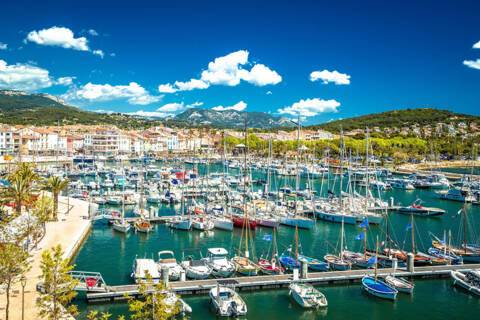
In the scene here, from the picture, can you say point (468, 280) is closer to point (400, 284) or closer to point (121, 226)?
point (400, 284)

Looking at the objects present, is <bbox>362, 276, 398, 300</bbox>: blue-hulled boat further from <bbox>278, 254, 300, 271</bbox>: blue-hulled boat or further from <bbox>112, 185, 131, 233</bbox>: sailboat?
<bbox>112, 185, 131, 233</bbox>: sailboat

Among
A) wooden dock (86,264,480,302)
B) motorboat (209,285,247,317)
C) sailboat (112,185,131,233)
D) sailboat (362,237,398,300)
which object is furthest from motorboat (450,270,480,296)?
sailboat (112,185,131,233)

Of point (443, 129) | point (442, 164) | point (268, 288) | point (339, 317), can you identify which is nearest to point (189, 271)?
point (268, 288)

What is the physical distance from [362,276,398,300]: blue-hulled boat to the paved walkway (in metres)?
17.7

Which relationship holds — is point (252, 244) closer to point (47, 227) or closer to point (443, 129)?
point (47, 227)

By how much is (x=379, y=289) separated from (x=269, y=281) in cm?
636

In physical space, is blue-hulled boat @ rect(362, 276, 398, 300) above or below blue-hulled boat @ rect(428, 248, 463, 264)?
below

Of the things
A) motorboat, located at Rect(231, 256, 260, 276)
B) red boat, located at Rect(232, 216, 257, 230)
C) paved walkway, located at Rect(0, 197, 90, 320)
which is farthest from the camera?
red boat, located at Rect(232, 216, 257, 230)

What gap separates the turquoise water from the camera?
2380 cm

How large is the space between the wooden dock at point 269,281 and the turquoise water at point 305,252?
0.51 metres

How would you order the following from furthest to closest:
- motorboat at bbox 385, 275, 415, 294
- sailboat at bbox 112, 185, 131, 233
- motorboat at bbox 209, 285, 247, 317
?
1. sailboat at bbox 112, 185, 131, 233
2. motorboat at bbox 385, 275, 415, 294
3. motorboat at bbox 209, 285, 247, 317

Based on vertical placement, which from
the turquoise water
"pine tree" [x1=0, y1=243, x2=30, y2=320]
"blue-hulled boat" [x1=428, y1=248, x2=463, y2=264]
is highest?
"pine tree" [x1=0, y1=243, x2=30, y2=320]

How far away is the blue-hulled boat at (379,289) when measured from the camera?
82.3ft

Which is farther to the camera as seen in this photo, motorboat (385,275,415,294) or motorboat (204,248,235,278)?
motorboat (204,248,235,278)
